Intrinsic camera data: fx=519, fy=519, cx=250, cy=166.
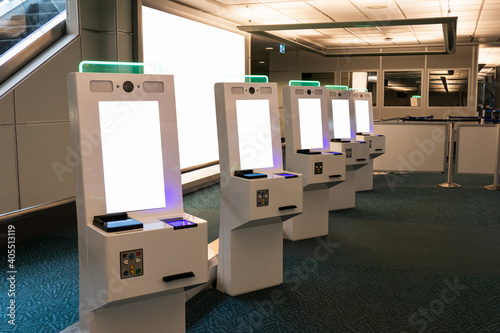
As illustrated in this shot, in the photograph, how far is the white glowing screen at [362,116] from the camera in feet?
26.5

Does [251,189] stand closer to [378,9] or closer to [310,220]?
[310,220]

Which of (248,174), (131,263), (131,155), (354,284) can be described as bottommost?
(354,284)

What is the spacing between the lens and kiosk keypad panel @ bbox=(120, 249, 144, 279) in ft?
7.59

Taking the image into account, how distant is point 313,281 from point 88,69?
8.14 feet

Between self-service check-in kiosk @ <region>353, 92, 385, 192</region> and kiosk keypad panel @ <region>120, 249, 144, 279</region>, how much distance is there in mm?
5872

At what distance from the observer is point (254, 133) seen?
153 inches

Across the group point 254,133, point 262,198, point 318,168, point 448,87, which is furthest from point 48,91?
point 448,87

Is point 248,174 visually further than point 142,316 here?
Yes

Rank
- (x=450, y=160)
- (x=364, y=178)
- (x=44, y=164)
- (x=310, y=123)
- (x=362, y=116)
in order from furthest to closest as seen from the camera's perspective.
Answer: (x=450, y=160), (x=364, y=178), (x=362, y=116), (x=44, y=164), (x=310, y=123)

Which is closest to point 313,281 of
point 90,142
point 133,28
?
point 90,142

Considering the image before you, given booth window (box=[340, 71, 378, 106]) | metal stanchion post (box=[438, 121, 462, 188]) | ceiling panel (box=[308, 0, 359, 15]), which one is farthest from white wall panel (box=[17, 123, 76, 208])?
booth window (box=[340, 71, 378, 106])

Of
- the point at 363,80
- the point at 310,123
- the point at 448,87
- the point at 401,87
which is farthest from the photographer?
the point at 363,80

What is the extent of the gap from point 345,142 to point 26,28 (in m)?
3.94

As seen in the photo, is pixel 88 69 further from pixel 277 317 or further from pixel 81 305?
pixel 277 317
